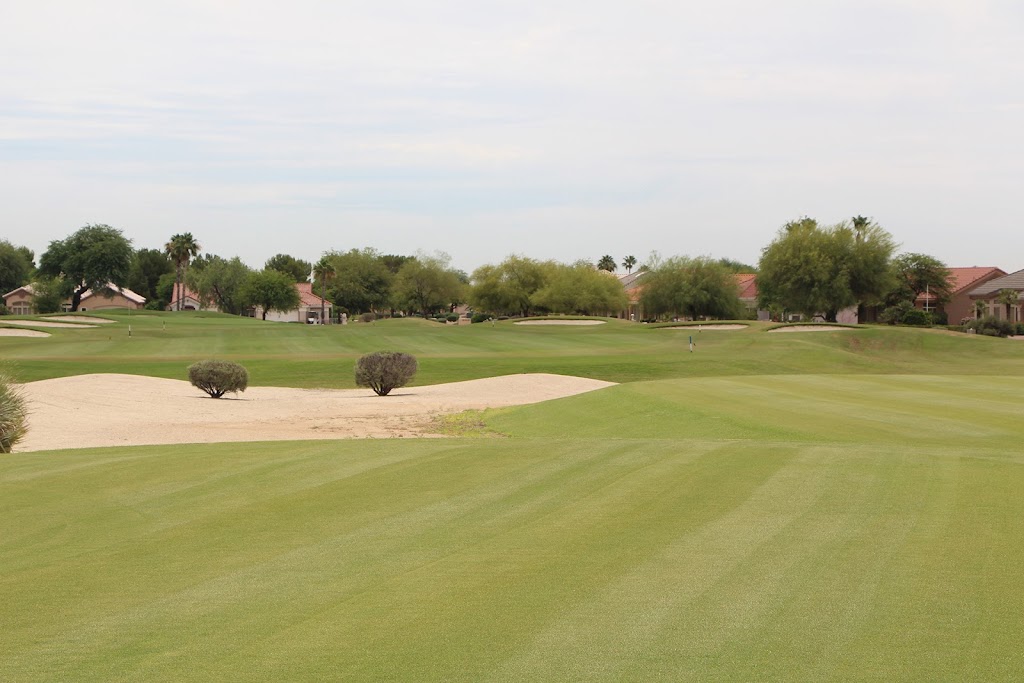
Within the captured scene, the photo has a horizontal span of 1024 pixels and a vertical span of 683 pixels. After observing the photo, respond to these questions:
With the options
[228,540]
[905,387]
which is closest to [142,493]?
[228,540]

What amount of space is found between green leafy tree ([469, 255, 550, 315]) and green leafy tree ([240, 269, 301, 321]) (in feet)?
118

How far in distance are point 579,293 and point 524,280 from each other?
8.39m

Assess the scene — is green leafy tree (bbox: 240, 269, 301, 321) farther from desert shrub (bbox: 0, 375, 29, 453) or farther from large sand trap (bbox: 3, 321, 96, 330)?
desert shrub (bbox: 0, 375, 29, 453)

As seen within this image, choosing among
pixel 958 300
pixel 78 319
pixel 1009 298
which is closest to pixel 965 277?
pixel 958 300

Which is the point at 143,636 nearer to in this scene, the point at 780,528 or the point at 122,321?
the point at 780,528

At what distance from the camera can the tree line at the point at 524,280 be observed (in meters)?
91.6

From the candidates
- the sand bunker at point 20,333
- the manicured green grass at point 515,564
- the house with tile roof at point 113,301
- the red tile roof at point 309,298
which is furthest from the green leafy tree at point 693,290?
the manicured green grass at point 515,564

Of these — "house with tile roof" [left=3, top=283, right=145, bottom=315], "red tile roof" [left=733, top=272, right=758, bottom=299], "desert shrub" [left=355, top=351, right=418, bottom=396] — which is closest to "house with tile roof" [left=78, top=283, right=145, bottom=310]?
"house with tile roof" [left=3, top=283, right=145, bottom=315]

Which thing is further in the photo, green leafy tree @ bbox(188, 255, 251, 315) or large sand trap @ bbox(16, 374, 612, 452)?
green leafy tree @ bbox(188, 255, 251, 315)

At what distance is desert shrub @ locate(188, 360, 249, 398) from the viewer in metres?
37.8

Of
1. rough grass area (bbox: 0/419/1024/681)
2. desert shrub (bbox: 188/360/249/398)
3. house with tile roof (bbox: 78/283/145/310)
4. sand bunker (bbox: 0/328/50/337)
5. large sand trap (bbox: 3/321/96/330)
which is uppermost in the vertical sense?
house with tile roof (bbox: 78/283/145/310)

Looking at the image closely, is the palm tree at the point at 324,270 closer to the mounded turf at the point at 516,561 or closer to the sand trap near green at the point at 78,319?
the sand trap near green at the point at 78,319

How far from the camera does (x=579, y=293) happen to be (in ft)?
367

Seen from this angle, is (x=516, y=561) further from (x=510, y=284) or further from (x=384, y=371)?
(x=510, y=284)
